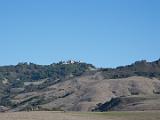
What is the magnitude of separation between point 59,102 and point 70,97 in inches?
437

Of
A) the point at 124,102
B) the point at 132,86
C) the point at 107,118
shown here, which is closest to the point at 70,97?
the point at 132,86

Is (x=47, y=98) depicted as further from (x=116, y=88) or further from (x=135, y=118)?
(x=135, y=118)

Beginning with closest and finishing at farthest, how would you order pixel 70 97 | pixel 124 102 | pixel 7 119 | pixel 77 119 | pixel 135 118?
pixel 7 119
pixel 77 119
pixel 135 118
pixel 124 102
pixel 70 97

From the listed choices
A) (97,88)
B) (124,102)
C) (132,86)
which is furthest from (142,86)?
(124,102)

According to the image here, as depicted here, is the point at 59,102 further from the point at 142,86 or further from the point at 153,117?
the point at 153,117

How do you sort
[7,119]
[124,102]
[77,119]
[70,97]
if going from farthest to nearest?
[70,97] → [124,102] → [77,119] → [7,119]

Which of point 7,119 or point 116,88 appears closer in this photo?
point 7,119

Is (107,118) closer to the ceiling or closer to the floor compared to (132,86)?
closer to the floor

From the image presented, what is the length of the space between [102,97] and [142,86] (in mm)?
21100

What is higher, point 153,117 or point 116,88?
point 116,88

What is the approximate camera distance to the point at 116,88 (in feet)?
655

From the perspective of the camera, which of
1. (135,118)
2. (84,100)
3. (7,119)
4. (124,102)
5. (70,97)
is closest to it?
(7,119)

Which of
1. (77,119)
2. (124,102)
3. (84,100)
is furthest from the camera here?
(84,100)

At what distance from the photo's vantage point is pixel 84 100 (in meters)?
178
